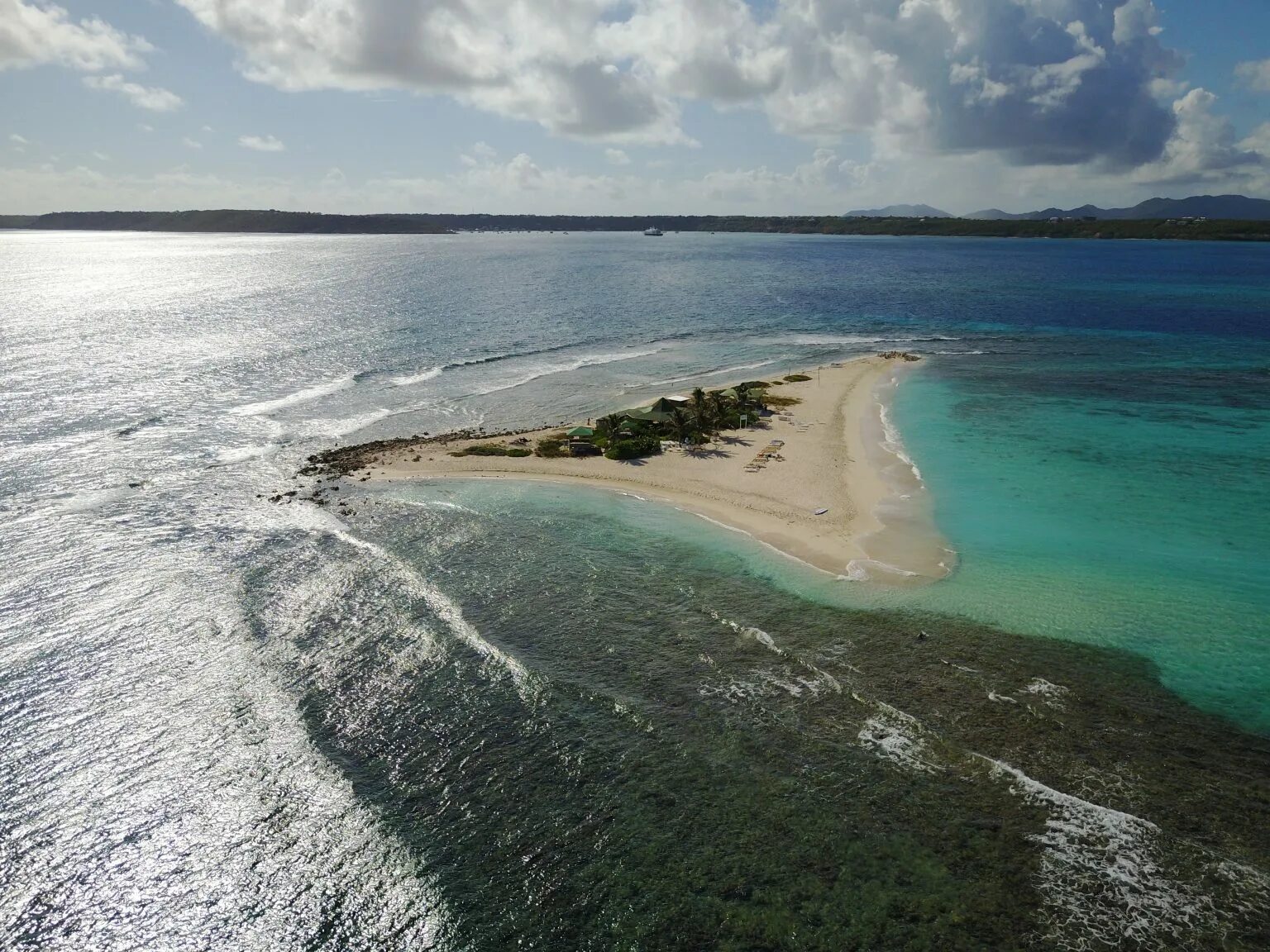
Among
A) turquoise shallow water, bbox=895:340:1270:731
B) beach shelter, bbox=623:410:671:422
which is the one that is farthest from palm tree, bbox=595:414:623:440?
turquoise shallow water, bbox=895:340:1270:731

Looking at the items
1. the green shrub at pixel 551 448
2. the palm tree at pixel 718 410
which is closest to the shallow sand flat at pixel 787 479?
the green shrub at pixel 551 448

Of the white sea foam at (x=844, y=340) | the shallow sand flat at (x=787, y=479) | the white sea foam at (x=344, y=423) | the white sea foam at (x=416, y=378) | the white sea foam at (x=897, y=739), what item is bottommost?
the white sea foam at (x=844, y=340)

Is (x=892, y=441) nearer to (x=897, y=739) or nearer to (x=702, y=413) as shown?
(x=702, y=413)

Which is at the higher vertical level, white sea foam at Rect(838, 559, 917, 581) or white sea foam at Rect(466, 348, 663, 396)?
white sea foam at Rect(838, 559, 917, 581)

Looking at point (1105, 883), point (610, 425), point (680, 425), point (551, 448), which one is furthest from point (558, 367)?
point (1105, 883)

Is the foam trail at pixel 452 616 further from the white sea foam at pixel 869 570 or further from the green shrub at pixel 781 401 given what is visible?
the green shrub at pixel 781 401

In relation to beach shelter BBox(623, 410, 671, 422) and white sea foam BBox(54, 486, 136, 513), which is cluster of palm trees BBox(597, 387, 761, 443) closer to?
beach shelter BBox(623, 410, 671, 422)
